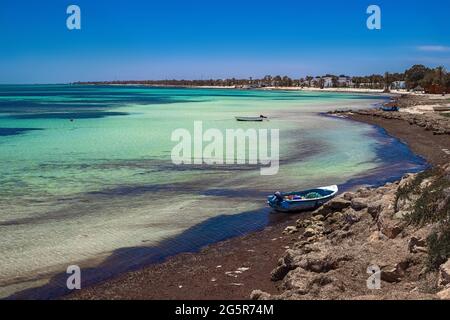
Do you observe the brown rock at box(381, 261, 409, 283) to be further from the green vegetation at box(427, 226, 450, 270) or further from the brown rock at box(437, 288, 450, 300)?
the brown rock at box(437, 288, 450, 300)

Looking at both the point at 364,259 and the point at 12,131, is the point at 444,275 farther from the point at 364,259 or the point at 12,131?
the point at 12,131

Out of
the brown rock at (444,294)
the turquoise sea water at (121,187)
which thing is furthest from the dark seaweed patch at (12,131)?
the brown rock at (444,294)

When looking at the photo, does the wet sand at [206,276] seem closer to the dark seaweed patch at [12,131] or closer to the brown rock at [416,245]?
the brown rock at [416,245]

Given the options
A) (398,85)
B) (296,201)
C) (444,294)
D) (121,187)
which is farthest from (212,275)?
(398,85)

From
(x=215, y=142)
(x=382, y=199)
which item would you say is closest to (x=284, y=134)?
(x=215, y=142)

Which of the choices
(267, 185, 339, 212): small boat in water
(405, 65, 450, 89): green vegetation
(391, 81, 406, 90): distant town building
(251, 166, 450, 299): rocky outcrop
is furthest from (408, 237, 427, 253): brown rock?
(391, 81, 406, 90): distant town building

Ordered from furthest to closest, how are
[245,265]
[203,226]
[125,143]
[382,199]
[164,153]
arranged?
[125,143] < [164,153] < [203,226] < [382,199] < [245,265]

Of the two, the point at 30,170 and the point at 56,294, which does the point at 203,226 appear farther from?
the point at 30,170
